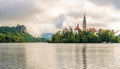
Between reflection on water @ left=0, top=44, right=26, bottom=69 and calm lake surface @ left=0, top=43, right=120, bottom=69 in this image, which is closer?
reflection on water @ left=0, top=44, right=26, bottom=69

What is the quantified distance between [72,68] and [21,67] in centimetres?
866

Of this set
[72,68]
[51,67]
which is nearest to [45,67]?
[51,67]

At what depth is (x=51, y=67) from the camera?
5238cm

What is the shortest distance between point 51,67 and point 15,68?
20.2 ft

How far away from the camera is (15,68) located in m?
50.3

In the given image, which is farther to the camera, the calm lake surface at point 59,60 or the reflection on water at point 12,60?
the calm lake surface at point 59,60

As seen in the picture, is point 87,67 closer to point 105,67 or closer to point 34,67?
point 105,67

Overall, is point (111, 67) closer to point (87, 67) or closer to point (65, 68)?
point (87, 67)

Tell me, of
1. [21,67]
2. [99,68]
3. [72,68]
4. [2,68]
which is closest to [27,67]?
[21,67]

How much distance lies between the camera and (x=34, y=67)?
52000mm

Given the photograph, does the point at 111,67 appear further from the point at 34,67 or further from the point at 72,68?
the point at 34,67

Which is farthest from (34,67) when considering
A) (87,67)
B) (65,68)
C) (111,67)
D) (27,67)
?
(111,67)

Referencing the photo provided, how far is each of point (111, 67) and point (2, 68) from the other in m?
18.2

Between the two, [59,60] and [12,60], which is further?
[59,60]
